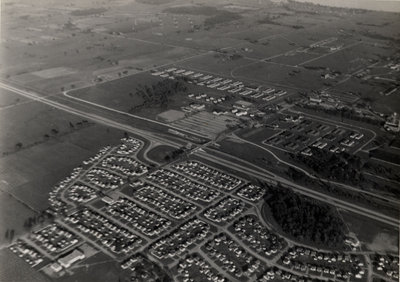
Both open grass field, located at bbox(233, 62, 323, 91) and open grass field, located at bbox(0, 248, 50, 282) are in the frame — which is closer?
open grass field, located at bbox(0, 248, 50, 282)

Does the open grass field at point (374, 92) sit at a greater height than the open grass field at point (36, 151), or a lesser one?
greater

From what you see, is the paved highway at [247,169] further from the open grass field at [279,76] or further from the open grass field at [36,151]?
the open grass field at [279,76]

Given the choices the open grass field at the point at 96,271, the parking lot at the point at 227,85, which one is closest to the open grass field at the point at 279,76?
the parking lot at the point at 227,85

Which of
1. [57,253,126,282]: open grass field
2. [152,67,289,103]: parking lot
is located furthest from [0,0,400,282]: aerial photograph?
→ [152,67,289,103]: parking lot

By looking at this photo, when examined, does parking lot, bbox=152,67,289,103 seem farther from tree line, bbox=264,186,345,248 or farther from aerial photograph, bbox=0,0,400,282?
tree line, bbox=264,186,345,248

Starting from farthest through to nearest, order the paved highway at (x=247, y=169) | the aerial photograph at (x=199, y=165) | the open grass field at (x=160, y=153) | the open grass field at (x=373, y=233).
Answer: the open grass field at (x=160, y=153) < the paved highway at (x=247, y=169) < the open grass field at (x=373, y=233) < the aerial photograph at (x=199, y=165)

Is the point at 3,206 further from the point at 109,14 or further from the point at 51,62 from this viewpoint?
the point at 109,14

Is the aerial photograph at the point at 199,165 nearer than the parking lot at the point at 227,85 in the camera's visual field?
Yes

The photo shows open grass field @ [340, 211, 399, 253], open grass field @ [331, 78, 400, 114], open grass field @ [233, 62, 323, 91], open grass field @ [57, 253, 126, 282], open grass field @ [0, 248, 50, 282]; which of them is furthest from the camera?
open grass field @ [233, 62, 323, 91]
